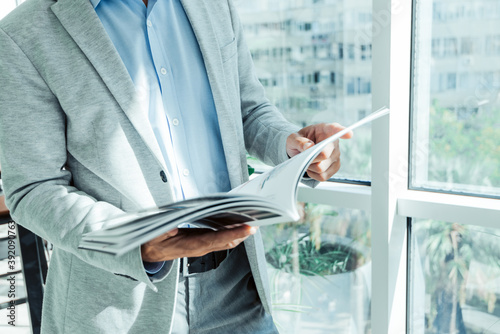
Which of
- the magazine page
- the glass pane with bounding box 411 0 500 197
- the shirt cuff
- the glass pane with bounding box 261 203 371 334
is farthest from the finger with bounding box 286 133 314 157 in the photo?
the glass pane with bounding box 261 203 371 334

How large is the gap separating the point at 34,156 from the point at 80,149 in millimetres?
81

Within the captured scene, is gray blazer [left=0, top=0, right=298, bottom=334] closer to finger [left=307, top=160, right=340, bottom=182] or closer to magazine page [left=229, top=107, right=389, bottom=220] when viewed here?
finger [left=307, top=160, right=340, bottom=182]

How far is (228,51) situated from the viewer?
3.28 feet

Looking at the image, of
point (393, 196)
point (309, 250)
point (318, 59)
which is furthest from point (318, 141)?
point (309, 250)

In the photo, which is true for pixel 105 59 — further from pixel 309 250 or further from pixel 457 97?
pixel 309 250

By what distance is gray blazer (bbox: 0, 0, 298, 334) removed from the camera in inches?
30.9

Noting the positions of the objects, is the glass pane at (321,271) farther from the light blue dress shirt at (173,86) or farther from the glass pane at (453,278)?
the light blue dress shirt at (173,86)

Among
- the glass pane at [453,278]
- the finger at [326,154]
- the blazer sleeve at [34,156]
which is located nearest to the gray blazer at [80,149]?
the blazer sleeve at [34,156]

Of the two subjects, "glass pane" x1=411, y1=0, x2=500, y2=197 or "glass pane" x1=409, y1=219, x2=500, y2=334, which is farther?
"glass pane" x1=409, y1=219, x2=500, y2=334

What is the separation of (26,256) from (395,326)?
3.64 ft

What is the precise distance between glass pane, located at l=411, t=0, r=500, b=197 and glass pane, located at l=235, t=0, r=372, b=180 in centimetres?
16

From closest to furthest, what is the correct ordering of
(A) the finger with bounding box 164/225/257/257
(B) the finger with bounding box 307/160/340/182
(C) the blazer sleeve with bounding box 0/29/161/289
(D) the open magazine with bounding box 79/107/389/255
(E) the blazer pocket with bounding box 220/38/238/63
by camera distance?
1. (D) the open magazine with bounding box 79/107/389/255
2. (A) the finger with bounding box 164/225/257/257
3. (C) the blazer sleeve with bounding box 0/29/161/289
4. (B) the finger with bounding box 307/160/340/182
5. (E) the blazer pocket with bounding box 220/38/238/63

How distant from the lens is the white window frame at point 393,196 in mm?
1210

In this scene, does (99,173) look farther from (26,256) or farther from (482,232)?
(482,232)
